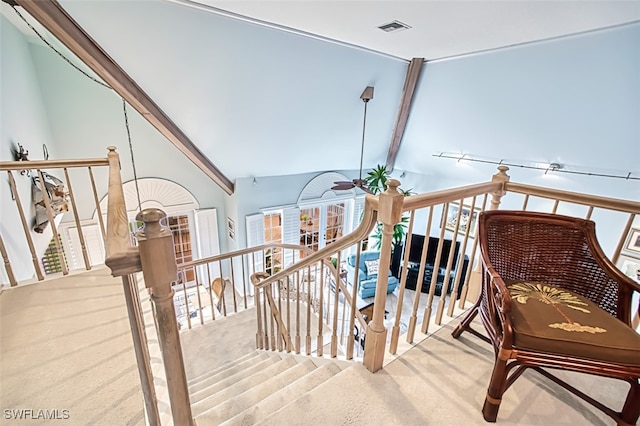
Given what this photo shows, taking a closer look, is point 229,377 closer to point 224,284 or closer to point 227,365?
point 227,365

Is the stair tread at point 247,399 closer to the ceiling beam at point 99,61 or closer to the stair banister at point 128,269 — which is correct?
the stair banister at point 128,269

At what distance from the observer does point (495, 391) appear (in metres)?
1.30

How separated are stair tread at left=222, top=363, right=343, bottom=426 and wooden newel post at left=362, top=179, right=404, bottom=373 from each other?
32 cm

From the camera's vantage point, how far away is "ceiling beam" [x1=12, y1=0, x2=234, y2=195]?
7.47 feet

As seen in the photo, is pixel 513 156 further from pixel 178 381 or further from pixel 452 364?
pixel 178 381

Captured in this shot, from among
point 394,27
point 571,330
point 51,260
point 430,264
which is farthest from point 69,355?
point 430,264

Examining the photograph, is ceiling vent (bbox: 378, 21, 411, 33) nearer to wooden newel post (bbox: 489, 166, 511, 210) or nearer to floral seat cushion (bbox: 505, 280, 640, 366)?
wooden newel post (bbox: 489, 166, 511, 210)

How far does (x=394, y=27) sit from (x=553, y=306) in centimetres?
254

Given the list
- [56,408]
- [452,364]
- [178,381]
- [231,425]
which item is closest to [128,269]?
[178,381]

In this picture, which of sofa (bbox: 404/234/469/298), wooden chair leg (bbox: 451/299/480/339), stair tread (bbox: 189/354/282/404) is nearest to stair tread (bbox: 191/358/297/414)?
stair tread (bbox: 189/354/282/404)

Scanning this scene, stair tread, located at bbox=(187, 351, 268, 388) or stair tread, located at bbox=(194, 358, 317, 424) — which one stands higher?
stair tread, located at bbox=(194, 358, 317, 424)

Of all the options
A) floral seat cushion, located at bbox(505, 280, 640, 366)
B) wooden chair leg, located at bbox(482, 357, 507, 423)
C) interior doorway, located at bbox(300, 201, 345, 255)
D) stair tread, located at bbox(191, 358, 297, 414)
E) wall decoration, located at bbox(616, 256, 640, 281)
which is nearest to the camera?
floral seat cushion, located at bbox(505, 280, 640, 366)

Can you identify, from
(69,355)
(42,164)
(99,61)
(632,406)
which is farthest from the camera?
(99,61)

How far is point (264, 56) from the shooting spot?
11.2 ft
